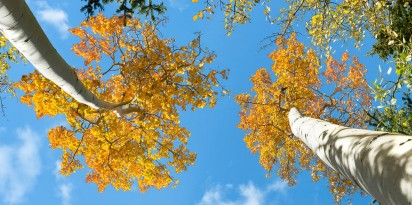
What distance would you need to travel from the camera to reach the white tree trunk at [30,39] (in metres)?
2.87

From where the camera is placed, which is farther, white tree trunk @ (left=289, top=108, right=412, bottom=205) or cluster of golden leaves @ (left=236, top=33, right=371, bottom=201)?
cluster of golden leaves @ (left=236, top=33, right=371, bottom=201)

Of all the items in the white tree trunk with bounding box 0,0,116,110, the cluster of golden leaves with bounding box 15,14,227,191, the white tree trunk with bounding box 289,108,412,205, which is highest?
the cluster of golden leaves with bounding box 15,14,227,191

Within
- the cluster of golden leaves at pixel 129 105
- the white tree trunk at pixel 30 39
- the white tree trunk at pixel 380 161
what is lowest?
the white tree trunk at pixel 380 161

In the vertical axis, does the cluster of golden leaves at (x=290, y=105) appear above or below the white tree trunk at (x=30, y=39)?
above

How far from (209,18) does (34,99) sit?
18.5 feet

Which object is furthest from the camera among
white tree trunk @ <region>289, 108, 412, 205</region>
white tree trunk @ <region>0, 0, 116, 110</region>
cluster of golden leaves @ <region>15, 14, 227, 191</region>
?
cluster of golden leaves @ <region>15, 14, 227, 191</region>

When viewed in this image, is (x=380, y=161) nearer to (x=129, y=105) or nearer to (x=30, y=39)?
(x=30, y=39)

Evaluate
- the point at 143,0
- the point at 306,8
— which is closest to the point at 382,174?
the point at 143,0

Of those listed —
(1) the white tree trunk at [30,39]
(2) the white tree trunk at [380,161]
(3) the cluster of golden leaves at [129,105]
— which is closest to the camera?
(2) the white tree trunk at [380,161]

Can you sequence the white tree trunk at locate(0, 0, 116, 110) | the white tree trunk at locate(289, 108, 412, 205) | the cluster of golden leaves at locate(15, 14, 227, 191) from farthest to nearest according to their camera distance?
the cluster of golden leaves at locate(15, 14, 227, 191)
the white tree trunk at locate(0, 0, 116, 110)
the white tree trunk at locate(289, 108, 412, 205)

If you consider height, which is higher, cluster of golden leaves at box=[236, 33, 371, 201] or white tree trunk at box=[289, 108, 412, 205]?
cluster of golden leaves at box=[236, 33, 371, 201]

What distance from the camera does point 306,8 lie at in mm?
7156

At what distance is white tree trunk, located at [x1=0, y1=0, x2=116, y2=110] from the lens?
9.41ft

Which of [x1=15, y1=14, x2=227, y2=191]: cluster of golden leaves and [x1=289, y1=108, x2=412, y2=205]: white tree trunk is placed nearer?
[x1=289, y1=108, x2=412, y2=205]: white tree trunk
